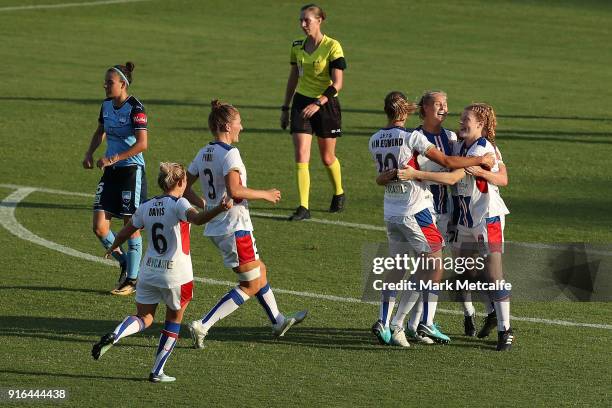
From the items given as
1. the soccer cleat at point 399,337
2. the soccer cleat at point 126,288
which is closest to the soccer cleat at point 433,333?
the soccer cleat at point 399,337

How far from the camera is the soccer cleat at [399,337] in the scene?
32.9 feet

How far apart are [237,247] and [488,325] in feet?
6.88

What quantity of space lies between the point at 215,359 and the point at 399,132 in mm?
2172

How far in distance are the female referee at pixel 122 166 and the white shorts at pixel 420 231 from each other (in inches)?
113

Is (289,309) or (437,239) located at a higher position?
(437,239)

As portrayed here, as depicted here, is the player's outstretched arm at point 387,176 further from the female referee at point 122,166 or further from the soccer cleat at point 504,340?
the female referee at point 122,166

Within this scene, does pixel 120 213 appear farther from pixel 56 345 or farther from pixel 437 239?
pixel 437 239

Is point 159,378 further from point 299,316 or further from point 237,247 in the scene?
point 299,316

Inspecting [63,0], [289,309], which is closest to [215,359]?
[289,309]

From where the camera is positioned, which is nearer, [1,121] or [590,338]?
[590,338]

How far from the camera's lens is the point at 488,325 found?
33.8 ft

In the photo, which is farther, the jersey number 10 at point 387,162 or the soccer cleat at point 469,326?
the soccer cleat at point 469,326

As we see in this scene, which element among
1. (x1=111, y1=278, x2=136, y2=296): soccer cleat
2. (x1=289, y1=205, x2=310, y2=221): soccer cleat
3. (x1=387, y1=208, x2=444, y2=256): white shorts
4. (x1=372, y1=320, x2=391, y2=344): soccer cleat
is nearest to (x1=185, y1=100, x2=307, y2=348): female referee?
(x1=372, y1=320, x2=391, y2=344): soccer cleat

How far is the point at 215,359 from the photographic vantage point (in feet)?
31.6
